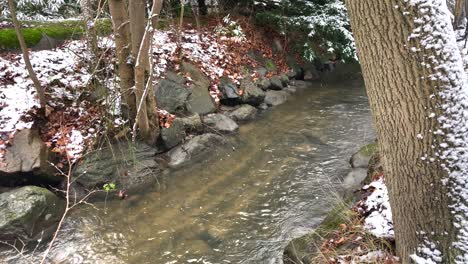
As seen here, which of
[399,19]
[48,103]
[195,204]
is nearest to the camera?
[399,19]

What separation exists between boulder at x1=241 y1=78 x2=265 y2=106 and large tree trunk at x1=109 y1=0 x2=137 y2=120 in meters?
3.06

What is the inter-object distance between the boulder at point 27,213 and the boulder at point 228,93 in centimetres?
426

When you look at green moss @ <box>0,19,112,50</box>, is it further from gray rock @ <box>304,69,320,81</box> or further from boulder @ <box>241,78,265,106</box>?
gray rock @ <box>304,69,320,81</box>

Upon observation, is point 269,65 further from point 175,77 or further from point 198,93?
point 175,77

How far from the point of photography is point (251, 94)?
27.9 ft

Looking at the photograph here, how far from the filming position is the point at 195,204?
16.7 ft

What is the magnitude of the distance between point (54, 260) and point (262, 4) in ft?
28.5

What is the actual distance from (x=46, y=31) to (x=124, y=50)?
284 centimetres

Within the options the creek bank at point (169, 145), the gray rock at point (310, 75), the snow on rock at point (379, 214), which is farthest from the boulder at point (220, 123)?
→ the gray rock at point (310, 75)

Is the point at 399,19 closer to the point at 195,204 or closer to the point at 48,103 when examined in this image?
the point at 195,204

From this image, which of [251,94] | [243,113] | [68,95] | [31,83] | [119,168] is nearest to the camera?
[119,168]

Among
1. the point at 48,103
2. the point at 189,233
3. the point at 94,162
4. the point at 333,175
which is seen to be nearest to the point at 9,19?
the point at 48,103

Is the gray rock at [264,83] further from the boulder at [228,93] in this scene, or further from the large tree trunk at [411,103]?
the large tree trunk at [411,103]

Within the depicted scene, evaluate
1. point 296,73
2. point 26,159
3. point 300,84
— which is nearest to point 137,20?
point 26,159
